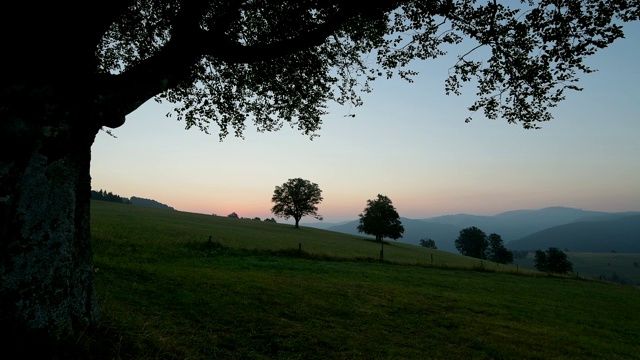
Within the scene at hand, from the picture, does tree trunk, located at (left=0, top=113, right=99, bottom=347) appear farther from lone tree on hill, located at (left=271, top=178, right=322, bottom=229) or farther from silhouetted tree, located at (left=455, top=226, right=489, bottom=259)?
silhouetted tree, located at (left=455, top=226, right=489, bottom=259)

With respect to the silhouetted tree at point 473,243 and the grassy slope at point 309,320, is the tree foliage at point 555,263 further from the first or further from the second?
the grassy slope at point 309,320

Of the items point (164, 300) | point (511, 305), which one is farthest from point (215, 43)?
point (511, 305)

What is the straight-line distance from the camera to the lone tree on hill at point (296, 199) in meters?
83.9

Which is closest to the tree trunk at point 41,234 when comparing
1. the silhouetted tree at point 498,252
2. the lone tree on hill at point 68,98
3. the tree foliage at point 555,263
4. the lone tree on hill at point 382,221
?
the lone tree on hill at point 68,98

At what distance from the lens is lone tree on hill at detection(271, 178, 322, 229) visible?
275 feet

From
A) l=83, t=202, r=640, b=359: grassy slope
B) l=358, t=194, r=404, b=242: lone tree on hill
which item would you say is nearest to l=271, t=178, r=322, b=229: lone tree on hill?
l=358, t=194, r=404, b=242: lone tree on hill

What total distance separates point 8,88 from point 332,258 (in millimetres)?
26075

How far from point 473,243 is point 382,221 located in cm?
6034

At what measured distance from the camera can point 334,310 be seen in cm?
1108

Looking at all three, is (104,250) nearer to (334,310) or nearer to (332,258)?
(334,310)

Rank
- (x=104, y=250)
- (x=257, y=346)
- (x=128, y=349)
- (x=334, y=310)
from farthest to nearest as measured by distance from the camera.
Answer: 1. (x=104, y=250)
2. (x=334, y=310)
3. (x=257, y=346)
4. (x=128, y=349)

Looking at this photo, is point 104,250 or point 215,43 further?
point 104,250

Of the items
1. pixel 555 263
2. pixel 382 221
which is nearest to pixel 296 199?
pixel 382 221

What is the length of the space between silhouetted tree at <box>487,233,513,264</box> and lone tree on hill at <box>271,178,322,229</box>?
6728 centimetres
